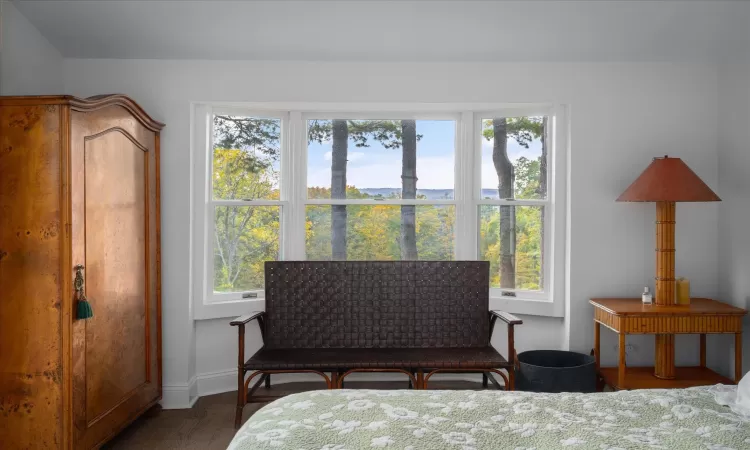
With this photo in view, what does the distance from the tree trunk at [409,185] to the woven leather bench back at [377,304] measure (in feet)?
1.60

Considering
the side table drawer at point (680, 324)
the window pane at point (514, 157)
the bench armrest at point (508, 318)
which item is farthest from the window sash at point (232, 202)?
the side table drawer at point (680, 324)

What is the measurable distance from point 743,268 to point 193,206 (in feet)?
12.1

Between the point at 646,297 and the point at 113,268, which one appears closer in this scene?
the point at 113,268

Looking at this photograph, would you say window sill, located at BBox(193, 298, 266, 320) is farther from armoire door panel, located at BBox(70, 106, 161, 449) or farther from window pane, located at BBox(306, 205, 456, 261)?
window pane, located at BBox(306, 205, 456, 261)

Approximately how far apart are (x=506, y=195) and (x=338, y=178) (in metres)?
1.27

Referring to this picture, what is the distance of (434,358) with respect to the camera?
10.6ft

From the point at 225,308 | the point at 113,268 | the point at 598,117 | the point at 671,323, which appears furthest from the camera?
the point at 225,308

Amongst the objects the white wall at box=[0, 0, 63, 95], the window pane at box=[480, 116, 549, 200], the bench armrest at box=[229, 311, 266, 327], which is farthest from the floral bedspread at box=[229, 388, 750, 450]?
the white wall at box=[0, 0, 63, 95]

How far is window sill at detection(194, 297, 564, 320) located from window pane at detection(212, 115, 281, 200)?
0.78m

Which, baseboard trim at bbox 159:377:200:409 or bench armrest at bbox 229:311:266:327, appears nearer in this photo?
bench armrest at bbox 229:311:266:327

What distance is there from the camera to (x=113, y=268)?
296 cm

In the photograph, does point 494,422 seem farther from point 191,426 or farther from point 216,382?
point 216,382

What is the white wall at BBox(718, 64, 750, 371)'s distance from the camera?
3.47 metres

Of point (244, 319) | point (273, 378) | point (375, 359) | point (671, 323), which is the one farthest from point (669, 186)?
point (273, 378)
